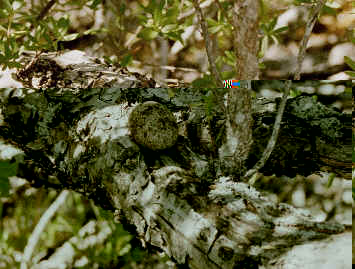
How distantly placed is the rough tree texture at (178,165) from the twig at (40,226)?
0.11ft

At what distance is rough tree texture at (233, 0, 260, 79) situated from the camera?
66 cm

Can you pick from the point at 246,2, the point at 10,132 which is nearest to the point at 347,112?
the point at 246,2

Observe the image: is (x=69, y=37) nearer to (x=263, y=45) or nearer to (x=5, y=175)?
(x=5, y=175)

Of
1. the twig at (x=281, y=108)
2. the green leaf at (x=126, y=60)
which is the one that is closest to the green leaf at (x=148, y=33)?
the green leaf at (x=126, y=60)

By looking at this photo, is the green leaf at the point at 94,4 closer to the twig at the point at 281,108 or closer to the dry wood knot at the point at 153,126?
the dry wood knot at the point at 153,126

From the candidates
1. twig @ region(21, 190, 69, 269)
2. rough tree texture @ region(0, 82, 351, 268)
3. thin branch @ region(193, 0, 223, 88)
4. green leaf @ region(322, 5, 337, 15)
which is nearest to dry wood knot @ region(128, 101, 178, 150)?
rough tree texture @ region(0, 82, 351, 268)

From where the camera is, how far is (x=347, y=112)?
2.36ft

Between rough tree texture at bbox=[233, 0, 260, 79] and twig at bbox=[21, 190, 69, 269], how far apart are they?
17.8 inches

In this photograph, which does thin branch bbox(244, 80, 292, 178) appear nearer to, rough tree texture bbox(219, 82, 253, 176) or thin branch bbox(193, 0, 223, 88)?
rough tree texture bbox(219, 82, 253, 176)

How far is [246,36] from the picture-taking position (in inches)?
27.0

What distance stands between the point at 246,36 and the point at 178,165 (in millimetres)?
278

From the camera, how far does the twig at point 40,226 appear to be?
2.47ft

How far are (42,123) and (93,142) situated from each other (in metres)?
0.16

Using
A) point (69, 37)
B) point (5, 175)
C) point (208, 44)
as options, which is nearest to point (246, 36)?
point (208, 44)
